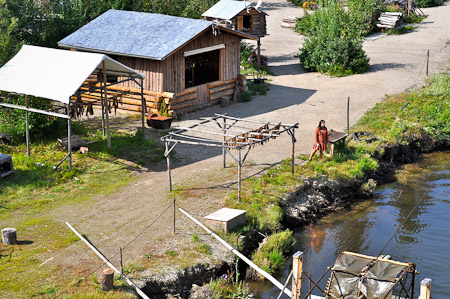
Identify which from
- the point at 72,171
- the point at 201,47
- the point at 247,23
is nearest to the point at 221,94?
the point at 201,47

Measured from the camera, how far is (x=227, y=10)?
119 feet

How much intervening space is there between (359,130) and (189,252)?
12.4 meters

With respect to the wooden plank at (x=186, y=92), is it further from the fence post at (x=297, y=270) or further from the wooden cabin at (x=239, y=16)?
the fence post at (x=297, y=270)

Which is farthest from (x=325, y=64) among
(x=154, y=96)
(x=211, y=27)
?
(x=154, y=96)

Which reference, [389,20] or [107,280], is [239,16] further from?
[107,280]

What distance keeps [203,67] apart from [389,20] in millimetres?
19881

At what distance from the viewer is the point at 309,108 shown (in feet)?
97.3

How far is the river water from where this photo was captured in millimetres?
17234

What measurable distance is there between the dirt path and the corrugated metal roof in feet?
13.7

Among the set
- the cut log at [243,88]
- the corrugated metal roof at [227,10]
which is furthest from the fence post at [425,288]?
the corrugated metal roof at [227,10]

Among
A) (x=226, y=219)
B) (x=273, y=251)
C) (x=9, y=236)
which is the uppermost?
(x=226, y=219)

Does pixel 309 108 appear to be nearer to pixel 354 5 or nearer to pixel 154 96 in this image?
pixel 154 96

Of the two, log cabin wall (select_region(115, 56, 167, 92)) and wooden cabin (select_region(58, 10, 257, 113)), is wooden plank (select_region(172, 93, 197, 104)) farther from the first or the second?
log cabin wall (select_region(115, 56, 167, 92))

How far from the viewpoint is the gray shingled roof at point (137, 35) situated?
90.2 feet
